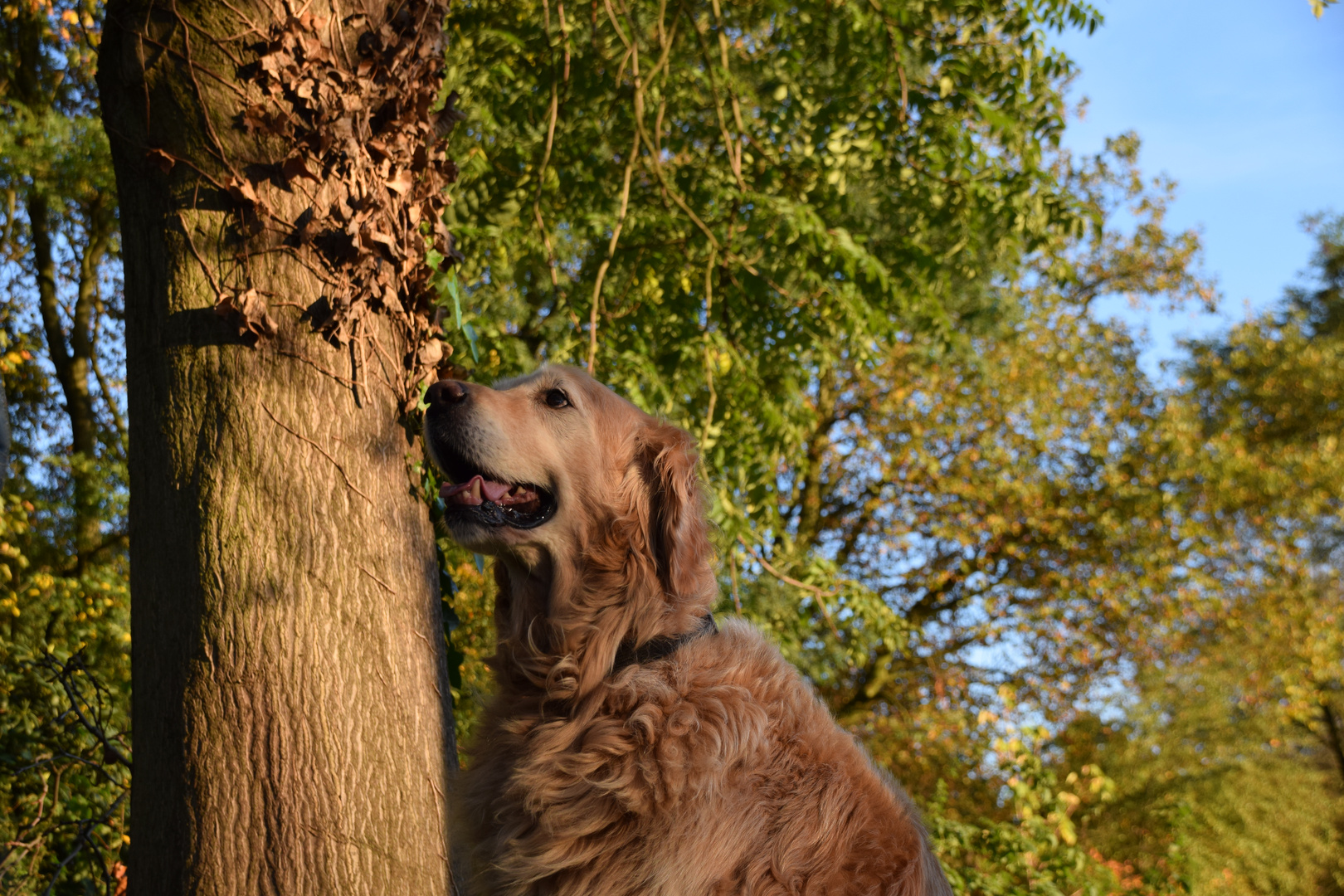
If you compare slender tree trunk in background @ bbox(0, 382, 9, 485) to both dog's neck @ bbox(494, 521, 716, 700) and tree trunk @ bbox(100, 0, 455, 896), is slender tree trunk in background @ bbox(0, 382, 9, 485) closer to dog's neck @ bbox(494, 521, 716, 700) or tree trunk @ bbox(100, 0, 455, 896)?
tree trunk @ bbox(100, 0, 455, 896)

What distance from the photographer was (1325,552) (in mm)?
18266

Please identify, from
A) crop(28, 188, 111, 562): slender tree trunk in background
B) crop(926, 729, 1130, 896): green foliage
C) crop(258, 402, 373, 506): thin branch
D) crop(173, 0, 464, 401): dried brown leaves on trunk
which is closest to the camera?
crop(258, 402, 373, 506): thin branch

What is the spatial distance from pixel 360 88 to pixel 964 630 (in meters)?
13.9

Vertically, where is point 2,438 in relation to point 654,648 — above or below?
above

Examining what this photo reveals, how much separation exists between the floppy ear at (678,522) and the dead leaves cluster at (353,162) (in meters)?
0.85

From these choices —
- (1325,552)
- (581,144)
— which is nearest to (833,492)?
(581,144)

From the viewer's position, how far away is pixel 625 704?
2.60m

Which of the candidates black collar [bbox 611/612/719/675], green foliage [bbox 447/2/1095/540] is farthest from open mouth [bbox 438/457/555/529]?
green foliage [bbox 447/2/1095/540]

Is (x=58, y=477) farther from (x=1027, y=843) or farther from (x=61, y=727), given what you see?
(x=1027, y=843)

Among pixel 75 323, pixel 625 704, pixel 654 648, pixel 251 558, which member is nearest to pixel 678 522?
pixel 654 648

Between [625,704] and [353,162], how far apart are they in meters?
1.84

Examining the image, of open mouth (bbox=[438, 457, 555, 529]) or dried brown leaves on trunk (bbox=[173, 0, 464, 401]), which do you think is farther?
open mouth (bbox=[438, 457, 555, 529])

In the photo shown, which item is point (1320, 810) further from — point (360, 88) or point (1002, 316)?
point (360, 88)

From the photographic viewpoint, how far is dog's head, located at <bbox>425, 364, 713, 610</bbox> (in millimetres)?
A: 2799
